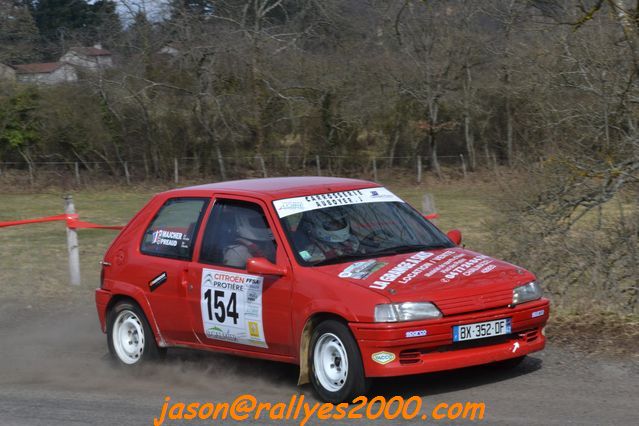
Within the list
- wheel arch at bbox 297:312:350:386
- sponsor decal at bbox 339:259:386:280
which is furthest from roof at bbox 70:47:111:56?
wheel arch at bbox 297:312:350:386

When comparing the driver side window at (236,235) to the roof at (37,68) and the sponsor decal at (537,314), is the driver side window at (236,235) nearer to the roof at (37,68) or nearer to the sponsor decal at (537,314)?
the sponsor decal at (537,314)

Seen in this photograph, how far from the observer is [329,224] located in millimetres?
7457

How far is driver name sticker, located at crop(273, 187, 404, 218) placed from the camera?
7473 millimetres

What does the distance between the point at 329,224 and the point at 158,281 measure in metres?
1.68

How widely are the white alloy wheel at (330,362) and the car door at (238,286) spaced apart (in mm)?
337

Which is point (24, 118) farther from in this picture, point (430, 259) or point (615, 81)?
point (430, 259)

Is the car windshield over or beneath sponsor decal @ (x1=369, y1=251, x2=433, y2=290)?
over

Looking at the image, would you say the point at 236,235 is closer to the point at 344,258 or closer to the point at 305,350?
the point at 344,258

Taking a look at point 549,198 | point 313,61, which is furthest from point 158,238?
point 313,61

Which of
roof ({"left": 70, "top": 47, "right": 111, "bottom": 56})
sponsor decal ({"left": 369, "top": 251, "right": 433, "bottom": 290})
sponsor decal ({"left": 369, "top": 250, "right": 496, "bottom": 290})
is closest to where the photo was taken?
sponsor decal ({"left": 369, "top": 251, "right": 433, "bottom": 290})

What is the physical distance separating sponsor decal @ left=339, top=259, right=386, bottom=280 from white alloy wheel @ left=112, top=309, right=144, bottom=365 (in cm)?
247

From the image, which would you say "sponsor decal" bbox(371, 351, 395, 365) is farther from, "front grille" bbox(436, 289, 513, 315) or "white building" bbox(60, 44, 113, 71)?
"white building" bbox(60, 44, 113, 71)

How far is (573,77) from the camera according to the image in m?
12.8

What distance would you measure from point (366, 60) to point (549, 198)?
2590cm
